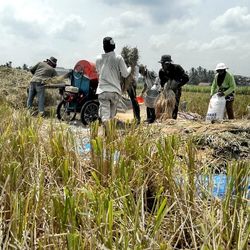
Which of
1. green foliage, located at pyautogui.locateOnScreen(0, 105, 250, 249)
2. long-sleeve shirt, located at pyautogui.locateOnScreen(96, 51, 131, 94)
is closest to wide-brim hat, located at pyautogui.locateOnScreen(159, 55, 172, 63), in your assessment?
long-sleeve shirt, located at pyautogui.locateOnScreen(96, 51, 131, 94)

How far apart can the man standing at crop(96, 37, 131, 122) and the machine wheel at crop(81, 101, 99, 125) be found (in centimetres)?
183

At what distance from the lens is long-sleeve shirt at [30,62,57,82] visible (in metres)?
7.36

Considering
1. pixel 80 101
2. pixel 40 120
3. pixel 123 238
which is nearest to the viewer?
pixel 123 238

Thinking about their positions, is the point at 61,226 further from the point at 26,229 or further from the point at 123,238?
the point at 123,238

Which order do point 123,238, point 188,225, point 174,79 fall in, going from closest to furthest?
point 123,238 < point 188,225 < point 174,79

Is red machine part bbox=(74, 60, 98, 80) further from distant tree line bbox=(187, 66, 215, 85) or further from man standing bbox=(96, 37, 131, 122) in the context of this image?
distant tree line bbox=(187, 66, 215, 85)

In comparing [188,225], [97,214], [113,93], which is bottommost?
[188,225]

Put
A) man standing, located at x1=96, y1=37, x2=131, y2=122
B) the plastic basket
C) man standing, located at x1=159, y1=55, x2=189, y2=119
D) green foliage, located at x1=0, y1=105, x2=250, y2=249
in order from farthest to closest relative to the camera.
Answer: the plastic basket < man standing, located at x1=159, y1=55, x2=189, y2=119 < man standing, located at x1=96, y1=37, x2=131, y2=122 < green foliage, located at x1=0, y1=105, x2=250, y2=249

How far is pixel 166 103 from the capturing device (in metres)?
5.50

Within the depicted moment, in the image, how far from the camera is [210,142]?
311 centimetres

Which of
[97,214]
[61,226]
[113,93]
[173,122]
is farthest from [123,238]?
[113,93]

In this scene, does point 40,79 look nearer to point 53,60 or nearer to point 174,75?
point 53,60

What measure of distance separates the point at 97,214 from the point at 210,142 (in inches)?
79.8

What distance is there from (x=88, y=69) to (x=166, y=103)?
2075 millimetres
